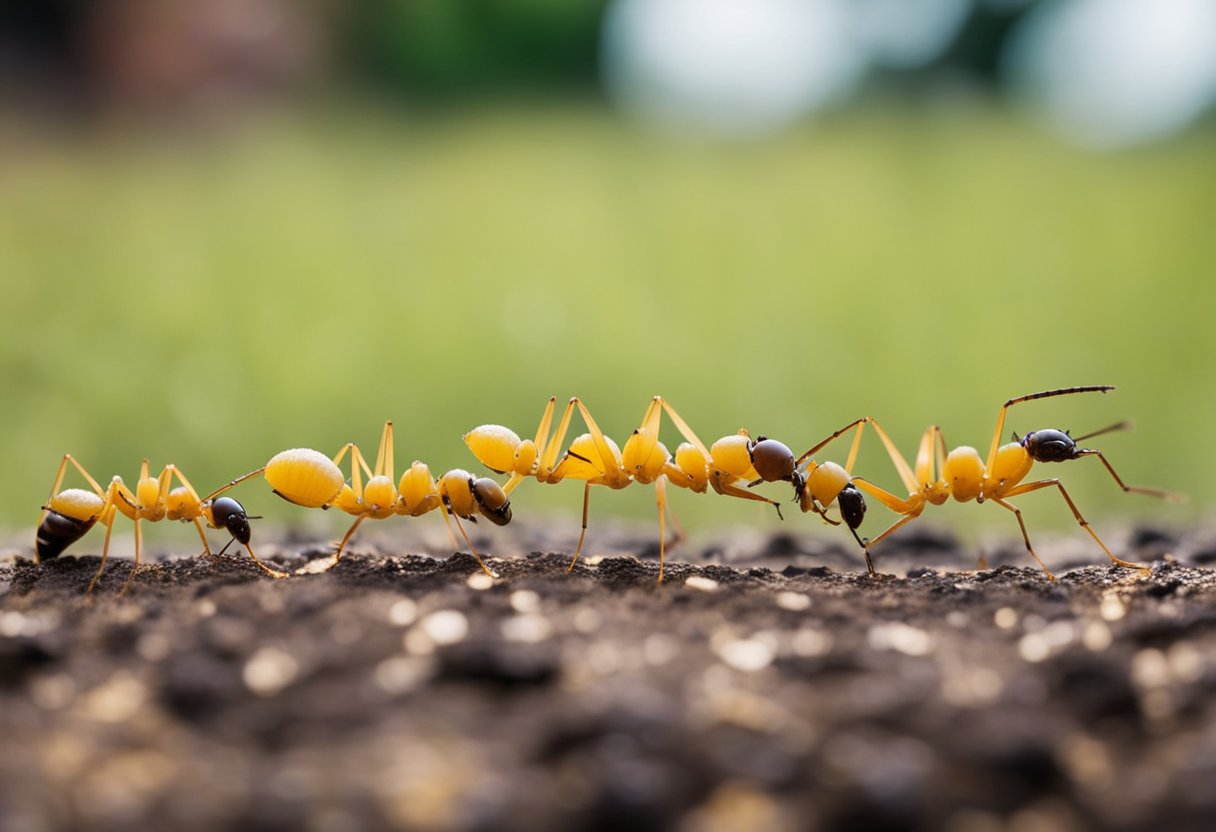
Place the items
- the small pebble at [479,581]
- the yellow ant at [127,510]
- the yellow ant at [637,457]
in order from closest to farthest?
the small pebble at [479,581] → the yellow ant at [127,510] → the yellow ant at [637,457]

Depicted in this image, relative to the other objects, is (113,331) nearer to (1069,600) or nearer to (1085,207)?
(1069,600)

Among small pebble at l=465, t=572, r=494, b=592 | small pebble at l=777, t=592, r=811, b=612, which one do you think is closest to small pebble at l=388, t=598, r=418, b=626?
small pebble at l=465, t=572, r=494, b=592

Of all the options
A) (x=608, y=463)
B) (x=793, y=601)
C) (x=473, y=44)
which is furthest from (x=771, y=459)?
(x=473, y=44)

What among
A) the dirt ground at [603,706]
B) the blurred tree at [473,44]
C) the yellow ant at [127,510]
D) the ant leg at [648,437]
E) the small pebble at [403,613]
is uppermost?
the blurred tree at [473,44]

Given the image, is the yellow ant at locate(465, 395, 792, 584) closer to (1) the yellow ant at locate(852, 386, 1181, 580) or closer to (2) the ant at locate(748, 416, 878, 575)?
(2) the ant at locate(748, 416, 878, 575)

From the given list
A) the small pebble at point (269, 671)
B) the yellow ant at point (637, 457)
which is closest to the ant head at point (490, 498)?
the yellow ant at point (637, 457)

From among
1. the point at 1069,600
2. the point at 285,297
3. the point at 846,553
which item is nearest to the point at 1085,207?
the point at 846,553

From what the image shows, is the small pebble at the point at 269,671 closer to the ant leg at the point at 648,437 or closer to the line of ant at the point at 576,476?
the line of ant at the point at 576,476
